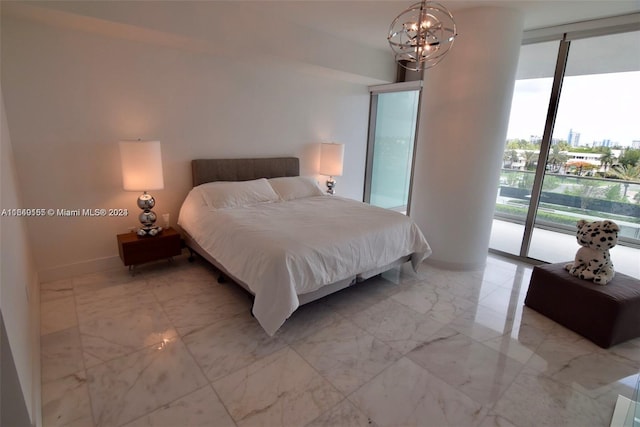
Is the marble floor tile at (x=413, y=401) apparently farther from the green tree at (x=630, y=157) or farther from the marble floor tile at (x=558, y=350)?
the green tree at (x=630, y=157)

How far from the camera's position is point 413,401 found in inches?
69.4

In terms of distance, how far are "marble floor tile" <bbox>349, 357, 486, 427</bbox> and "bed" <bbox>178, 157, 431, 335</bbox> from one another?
28.4 inches

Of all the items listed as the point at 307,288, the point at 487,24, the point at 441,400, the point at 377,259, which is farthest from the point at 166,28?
the point at 441,400

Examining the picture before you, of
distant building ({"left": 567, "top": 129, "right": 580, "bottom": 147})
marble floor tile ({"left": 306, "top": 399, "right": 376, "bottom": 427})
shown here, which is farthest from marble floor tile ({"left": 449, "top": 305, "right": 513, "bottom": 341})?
distant building ({"left": 567, "top": 129, "right": 580, "bottom": 147})

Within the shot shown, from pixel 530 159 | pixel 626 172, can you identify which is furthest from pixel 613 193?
pixel 530 159

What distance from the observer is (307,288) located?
7.49ft

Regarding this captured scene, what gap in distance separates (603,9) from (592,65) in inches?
23.0

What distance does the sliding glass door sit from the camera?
16.8 feet

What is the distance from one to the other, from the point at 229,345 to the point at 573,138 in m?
4.08

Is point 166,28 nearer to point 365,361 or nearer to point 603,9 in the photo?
point 365,361

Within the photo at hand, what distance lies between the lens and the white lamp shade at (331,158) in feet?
15.0

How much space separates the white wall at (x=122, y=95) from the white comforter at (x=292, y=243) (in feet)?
2.66

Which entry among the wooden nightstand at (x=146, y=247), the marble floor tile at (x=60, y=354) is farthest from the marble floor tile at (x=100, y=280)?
the marble floor tile at (x=60, y=354)

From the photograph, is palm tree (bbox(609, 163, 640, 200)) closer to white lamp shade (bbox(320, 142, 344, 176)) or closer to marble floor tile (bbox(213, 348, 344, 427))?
white lamp shade (bbox(320, 142, 344, 176))
